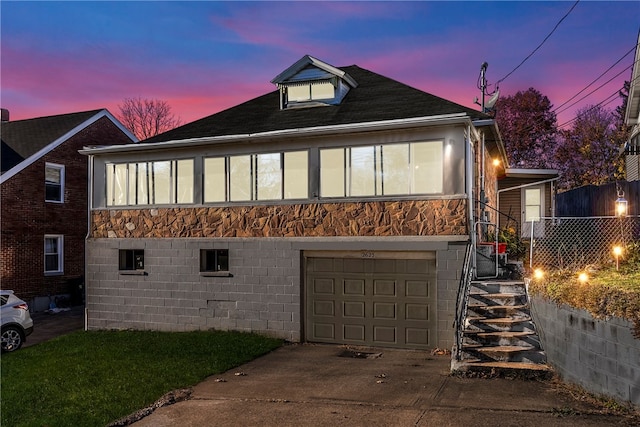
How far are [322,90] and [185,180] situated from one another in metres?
4.72

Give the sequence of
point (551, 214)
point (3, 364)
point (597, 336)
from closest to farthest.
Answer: point (597, 336) → point (3, 364) → point (551, 214)

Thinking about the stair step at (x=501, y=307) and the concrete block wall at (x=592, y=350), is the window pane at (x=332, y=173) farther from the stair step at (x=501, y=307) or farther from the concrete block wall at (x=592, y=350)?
the concrete block wall at (x=592, y=350)

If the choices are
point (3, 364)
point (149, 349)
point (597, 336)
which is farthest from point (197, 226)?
point (597, 336)

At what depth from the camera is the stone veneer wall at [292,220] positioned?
487 inches

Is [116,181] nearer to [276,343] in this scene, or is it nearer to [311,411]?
[276,343]

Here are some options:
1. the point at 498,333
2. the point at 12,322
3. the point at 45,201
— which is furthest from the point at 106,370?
the point at 45,201

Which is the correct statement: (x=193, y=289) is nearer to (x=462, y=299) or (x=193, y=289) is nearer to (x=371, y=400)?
(x=462, y=299)

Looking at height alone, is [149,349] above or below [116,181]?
below

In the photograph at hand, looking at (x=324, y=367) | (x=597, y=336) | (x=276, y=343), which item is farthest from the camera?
(x=276, y=343)

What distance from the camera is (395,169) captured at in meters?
12.8

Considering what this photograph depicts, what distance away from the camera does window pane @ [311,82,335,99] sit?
1584 cm

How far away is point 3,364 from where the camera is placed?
11609 millimetres

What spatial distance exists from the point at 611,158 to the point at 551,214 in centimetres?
1988

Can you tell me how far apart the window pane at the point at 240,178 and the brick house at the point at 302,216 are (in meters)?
0.03
